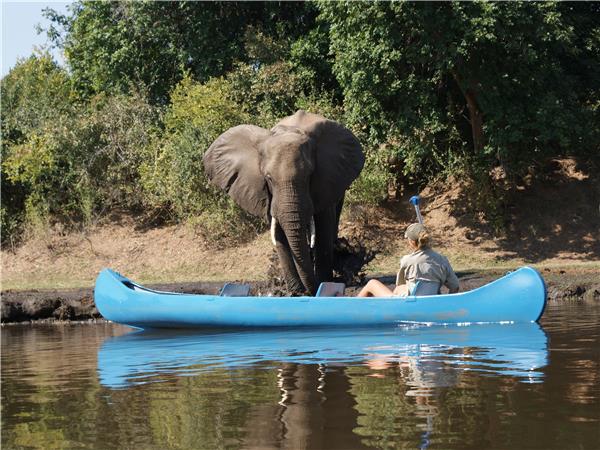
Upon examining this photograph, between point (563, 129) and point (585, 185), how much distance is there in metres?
3.57

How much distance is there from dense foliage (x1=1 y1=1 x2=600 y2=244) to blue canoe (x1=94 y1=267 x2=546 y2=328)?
9.18m

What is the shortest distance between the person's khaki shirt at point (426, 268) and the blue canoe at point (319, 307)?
271mm

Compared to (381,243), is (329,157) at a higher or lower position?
higher

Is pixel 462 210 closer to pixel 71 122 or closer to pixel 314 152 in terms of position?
pixel 314 152

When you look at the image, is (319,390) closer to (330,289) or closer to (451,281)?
(451,281)

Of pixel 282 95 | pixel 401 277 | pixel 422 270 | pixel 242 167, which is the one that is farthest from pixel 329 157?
pixel 282 95

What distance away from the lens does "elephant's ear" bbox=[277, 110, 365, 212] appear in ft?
57.3

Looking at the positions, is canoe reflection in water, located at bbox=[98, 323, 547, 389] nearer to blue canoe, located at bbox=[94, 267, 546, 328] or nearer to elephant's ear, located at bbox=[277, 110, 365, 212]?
blue canoe, located at bbox=[94, 267, 546, 328]

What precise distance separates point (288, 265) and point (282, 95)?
10.2m

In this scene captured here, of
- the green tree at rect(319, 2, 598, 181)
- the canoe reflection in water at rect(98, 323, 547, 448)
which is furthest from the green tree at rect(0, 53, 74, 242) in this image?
the canoe reflection in water at rect(98, 323, 547, 448)

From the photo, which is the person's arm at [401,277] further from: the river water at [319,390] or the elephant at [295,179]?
the elephant at [295,179]

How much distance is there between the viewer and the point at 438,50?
71.5ft

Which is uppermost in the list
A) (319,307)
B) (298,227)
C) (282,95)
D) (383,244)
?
(282,95)

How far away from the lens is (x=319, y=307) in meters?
13.6
